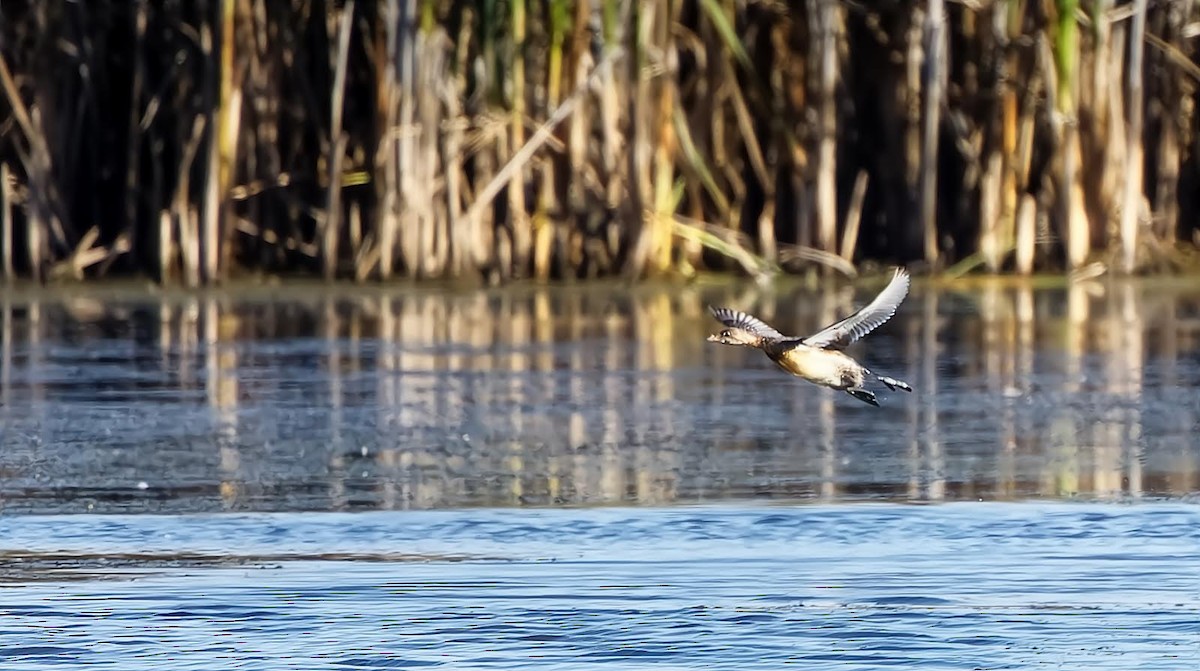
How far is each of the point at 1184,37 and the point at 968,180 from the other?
1.63 m

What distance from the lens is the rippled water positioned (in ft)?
17.0

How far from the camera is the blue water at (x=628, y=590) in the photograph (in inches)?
198

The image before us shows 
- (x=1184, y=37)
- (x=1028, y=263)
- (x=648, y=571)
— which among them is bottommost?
(x=648, y=571)

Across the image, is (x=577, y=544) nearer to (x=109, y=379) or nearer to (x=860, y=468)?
(x=860, y=468)

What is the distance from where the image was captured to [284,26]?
50.8ft

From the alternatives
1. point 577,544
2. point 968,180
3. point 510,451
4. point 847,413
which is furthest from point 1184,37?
point 577,544

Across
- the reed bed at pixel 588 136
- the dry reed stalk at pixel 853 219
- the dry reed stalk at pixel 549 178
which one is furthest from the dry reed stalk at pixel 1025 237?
the dry reed stalk at pixel 549 178

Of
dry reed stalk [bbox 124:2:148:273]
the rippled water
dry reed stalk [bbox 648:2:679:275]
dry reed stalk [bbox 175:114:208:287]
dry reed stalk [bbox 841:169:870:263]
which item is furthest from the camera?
dry reed stalk [bbox 841:169:870:263]

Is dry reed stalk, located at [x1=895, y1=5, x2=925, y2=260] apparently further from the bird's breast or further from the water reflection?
the bird's breast

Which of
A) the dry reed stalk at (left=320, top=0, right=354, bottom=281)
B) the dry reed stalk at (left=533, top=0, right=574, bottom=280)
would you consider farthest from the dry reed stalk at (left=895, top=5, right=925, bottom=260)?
the dry reed stalk at (left=320, top=0, right=354, bottom=281)

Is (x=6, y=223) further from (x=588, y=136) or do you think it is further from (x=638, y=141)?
(x=638, y=141)

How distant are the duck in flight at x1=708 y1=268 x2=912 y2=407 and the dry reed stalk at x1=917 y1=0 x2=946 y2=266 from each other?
831cm

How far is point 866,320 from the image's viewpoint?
6.80 meters

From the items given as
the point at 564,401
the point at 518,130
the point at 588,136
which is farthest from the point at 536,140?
the point at 564,401
